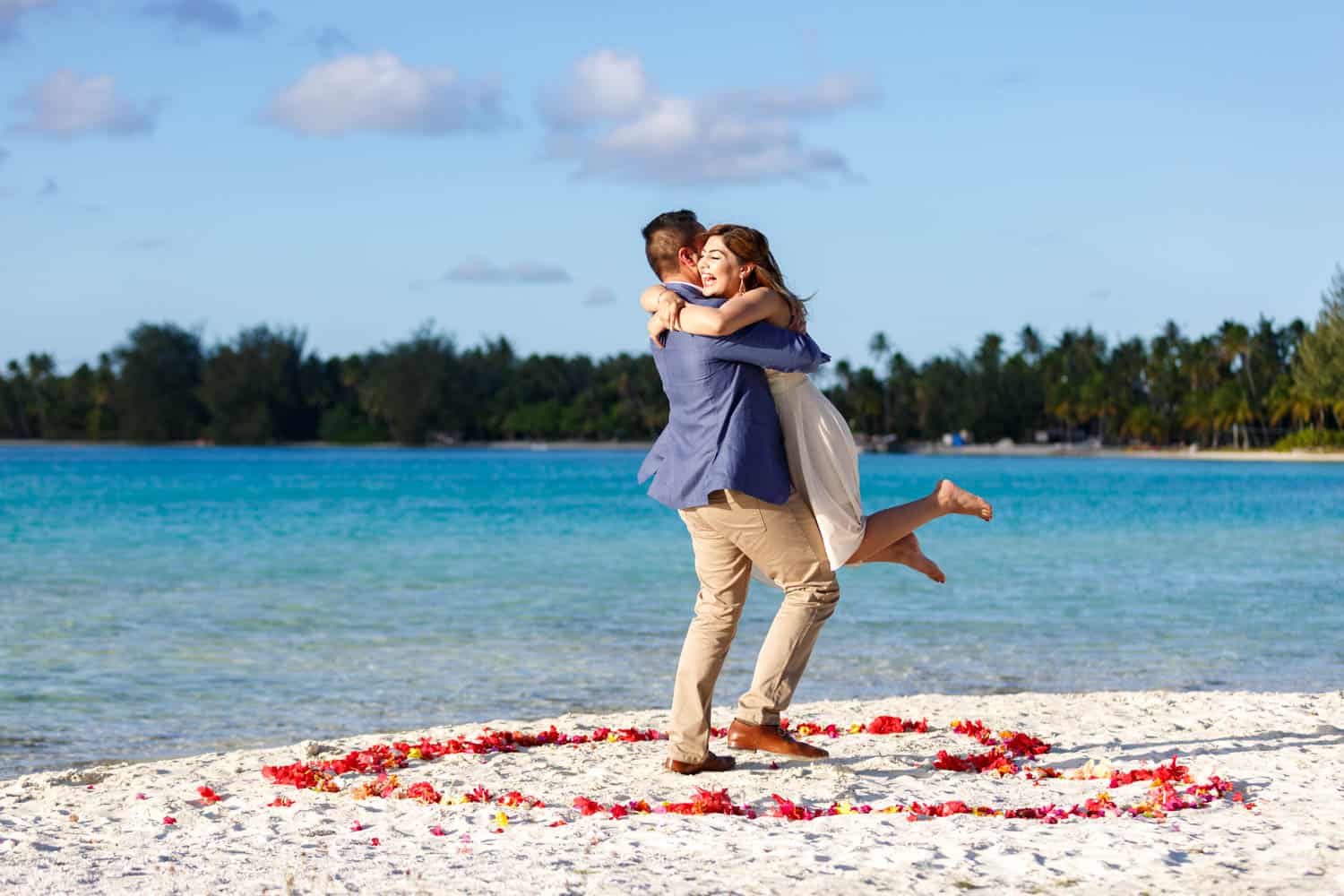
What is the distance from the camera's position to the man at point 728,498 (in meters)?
5.18

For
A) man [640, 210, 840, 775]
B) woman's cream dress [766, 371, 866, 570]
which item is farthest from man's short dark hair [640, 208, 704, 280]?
woman's cream dress [766, 371, 866, 570]

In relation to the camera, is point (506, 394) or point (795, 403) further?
point (506, 394)

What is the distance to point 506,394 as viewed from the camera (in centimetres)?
15700

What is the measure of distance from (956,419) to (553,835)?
151919 millimetres

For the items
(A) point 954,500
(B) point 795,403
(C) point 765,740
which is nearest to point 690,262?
(B) point 795,403

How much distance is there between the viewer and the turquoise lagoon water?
964cm

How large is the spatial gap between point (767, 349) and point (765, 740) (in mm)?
1574

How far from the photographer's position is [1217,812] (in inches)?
198

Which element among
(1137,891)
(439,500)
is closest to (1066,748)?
(1137,891)

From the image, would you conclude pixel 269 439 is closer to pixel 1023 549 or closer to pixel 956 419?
pixel 956 419

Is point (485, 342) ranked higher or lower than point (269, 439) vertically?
higher

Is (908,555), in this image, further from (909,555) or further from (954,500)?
(954,500)

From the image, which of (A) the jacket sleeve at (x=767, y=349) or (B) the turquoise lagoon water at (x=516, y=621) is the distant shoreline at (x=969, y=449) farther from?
(A) the jacket sleeve at (x=767, y=349)

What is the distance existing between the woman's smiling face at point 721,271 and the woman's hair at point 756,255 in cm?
2
